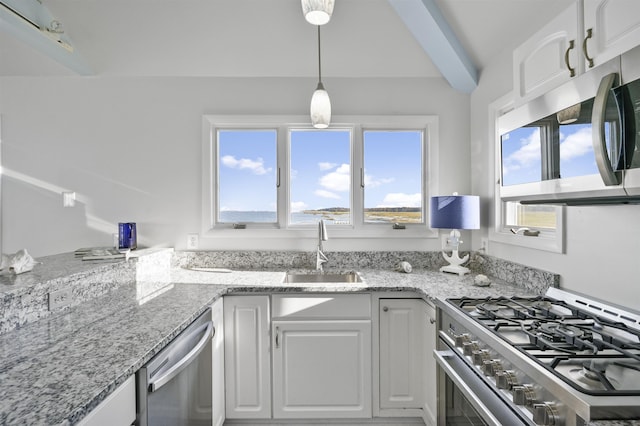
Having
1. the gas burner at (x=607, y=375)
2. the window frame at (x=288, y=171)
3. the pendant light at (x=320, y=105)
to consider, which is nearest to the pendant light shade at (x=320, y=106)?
the pendant light at (x=320, y=105)

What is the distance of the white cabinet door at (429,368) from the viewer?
1801 millimetres

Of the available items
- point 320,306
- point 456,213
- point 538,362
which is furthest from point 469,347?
point 456,213

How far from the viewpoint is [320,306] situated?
6.53 ft

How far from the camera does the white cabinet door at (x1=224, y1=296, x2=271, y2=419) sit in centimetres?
199

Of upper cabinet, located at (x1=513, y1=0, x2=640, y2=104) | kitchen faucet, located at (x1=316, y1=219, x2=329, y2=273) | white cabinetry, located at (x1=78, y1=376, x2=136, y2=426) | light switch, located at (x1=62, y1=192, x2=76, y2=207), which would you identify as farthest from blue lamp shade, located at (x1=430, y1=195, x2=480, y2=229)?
light switch, located at (x1=62, y1=192, x2=76, y2=207)

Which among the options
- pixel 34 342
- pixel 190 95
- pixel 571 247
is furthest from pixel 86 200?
pixel 571 247

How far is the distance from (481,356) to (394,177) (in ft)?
5.58

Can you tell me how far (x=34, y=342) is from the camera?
113 centimetres

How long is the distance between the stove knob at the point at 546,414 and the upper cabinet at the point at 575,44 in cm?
91

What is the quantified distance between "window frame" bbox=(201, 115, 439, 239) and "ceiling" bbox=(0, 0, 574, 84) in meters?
0.33

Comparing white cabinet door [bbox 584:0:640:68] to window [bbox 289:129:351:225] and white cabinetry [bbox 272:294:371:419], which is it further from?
window [bbox 289:129:351:225]

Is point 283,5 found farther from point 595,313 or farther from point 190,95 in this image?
point 595,313

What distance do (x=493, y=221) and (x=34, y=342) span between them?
8.04ft

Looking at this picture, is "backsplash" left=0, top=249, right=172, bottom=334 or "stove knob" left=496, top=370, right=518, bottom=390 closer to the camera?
"stove knob" left=496, top=370, right=518, bottom=390
